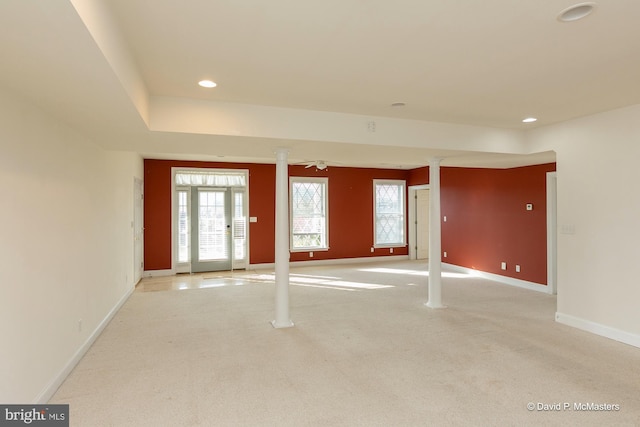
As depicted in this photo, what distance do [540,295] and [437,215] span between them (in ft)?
7.53

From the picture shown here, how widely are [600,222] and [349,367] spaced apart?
3.27 metres

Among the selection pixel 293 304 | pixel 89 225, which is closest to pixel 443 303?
pixel 293 304

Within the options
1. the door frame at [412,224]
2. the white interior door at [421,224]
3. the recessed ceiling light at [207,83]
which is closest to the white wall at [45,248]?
the recessed ceiling light at [207,83]

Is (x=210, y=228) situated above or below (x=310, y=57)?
below

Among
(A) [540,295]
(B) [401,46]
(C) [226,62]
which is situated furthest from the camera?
(A) [540,295]

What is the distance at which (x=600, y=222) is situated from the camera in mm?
3996

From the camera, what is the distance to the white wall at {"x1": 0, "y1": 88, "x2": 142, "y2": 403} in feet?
7.11

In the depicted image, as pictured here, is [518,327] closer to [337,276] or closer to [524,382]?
[524,382]

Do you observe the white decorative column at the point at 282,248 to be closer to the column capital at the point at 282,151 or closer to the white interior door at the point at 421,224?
the column capital at the point at 282,151

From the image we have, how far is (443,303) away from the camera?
5289 mm

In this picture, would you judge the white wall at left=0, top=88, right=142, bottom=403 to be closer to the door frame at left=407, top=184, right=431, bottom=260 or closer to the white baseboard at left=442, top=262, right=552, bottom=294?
the white baseboard at left=442, top=262, right=552, bottom=294

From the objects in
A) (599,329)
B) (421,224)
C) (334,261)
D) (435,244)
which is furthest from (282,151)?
(421,224)

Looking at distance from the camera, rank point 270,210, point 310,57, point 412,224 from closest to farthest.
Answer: point 310,57, point 270,210, point 412,224

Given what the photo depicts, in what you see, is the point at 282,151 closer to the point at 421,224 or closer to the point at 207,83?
the point at 207,83
